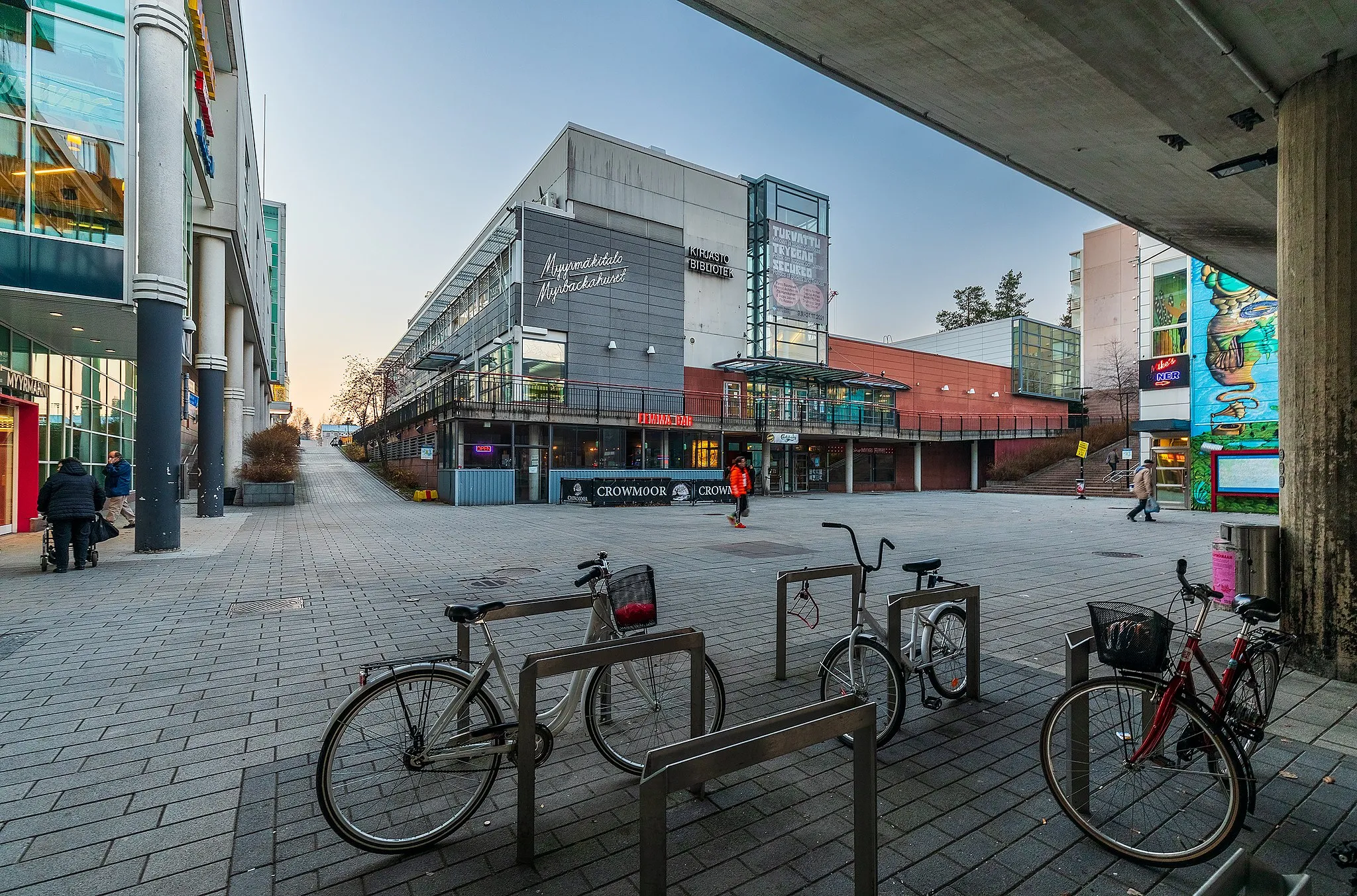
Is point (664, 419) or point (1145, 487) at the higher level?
point (664, 419)

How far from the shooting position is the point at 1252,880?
1368 mm

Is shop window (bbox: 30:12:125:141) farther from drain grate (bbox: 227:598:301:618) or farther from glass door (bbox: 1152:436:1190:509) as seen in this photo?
glass door (bbox: 1152:436:1190:509)

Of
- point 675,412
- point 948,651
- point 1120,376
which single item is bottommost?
point 948,651

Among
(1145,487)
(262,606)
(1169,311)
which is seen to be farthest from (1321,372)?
(1169,311)

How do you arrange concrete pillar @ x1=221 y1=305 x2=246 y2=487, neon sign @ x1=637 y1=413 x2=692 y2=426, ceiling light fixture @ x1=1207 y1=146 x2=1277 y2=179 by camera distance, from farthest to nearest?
1. neon sign @ x1=637 y1=413 x2=692 y2=426
2. concrete pillar @ x1=221 y1=305 x2=246 y2=487
3. ceiling light fixture @ x1=1207 y1=146 x2=1277 y2=179

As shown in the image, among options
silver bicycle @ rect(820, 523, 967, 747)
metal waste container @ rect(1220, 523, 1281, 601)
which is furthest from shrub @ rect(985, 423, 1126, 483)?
silver bicycle @ rect(820, 523, 967, 747)

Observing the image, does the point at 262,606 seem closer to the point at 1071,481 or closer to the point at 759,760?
the point at 759,760

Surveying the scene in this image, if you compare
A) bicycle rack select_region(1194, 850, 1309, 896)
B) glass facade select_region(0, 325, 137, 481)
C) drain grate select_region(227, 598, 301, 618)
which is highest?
glass facade select_region(0, 325, 137, 481)

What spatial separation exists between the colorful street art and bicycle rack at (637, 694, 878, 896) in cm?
2708

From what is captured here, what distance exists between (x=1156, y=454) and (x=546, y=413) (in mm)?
25121

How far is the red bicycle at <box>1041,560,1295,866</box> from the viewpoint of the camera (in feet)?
8.98

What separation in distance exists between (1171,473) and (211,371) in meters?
34.4

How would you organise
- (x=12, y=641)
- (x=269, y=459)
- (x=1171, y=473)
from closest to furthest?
(x=12, y=641)
(x=269, y=459)
(x=1171, y=473)

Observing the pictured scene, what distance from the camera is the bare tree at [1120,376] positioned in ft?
154
